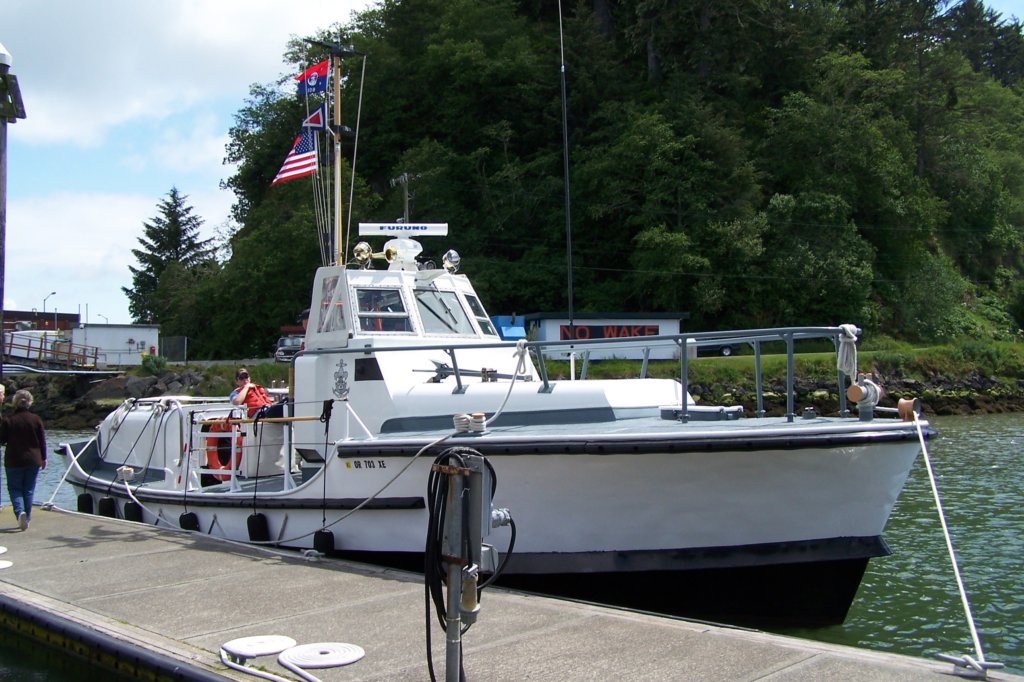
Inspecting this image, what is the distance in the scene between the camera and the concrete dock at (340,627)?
4824mm

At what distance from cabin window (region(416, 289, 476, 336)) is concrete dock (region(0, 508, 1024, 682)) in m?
2.96

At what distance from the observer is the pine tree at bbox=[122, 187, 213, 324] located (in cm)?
7175

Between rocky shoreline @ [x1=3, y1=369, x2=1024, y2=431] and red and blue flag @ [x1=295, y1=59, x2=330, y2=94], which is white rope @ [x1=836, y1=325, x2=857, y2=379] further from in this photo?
rocky shoreline @ [x1=3, y1=369, x2=1024, y2=431]

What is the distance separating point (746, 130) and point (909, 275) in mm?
10882

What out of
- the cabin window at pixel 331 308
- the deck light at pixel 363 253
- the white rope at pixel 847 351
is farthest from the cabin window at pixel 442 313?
the white rope at pixel 847 351

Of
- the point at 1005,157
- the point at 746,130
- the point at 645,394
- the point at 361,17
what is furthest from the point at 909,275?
the point at 645,394

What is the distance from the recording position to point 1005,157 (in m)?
56.8

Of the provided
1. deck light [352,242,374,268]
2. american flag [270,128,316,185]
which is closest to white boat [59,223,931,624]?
deck light [352,242,374,268]

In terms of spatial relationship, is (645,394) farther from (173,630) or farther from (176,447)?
(176,447)

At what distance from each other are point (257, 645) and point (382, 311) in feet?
15.8

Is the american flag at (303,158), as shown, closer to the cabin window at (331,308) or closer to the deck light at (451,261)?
the cabin window at (331,308)

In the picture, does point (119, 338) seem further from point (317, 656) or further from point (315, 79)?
point (317, 656)

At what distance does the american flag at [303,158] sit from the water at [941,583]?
524 cm

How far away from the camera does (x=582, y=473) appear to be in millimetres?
6883
